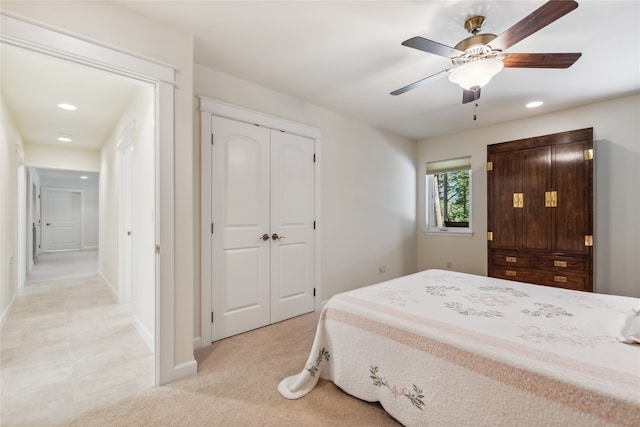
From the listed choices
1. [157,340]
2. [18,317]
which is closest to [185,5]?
[157,340]

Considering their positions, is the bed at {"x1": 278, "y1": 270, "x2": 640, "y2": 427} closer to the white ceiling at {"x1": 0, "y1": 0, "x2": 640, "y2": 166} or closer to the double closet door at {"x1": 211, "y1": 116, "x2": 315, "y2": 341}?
the double closet door at {"x1": 211, "y1": 116, "x2": 315, "y2": 341}

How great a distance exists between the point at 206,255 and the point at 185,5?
188 centimetres

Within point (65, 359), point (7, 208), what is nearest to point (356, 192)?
point (65, 359)

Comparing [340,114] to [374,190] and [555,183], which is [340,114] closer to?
[374,190]

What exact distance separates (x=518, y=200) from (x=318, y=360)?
3.09 m

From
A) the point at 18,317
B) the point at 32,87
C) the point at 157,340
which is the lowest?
the point at 18,317

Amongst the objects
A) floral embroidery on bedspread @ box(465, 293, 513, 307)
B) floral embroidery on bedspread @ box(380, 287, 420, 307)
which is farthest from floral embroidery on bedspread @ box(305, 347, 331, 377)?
floral embroidery on bedspread @ box(465, 293, 513, 307)

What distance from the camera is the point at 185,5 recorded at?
183cm

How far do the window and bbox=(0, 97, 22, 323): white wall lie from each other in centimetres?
562

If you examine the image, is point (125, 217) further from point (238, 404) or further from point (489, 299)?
point (489, 299)

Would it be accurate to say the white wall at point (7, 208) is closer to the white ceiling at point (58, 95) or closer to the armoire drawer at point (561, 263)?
the white ceiling at point (58, 95)

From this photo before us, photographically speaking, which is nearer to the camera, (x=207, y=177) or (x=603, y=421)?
(x=603, y=421)

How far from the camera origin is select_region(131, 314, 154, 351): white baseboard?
2604mm

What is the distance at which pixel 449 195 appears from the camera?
478 centimetres
